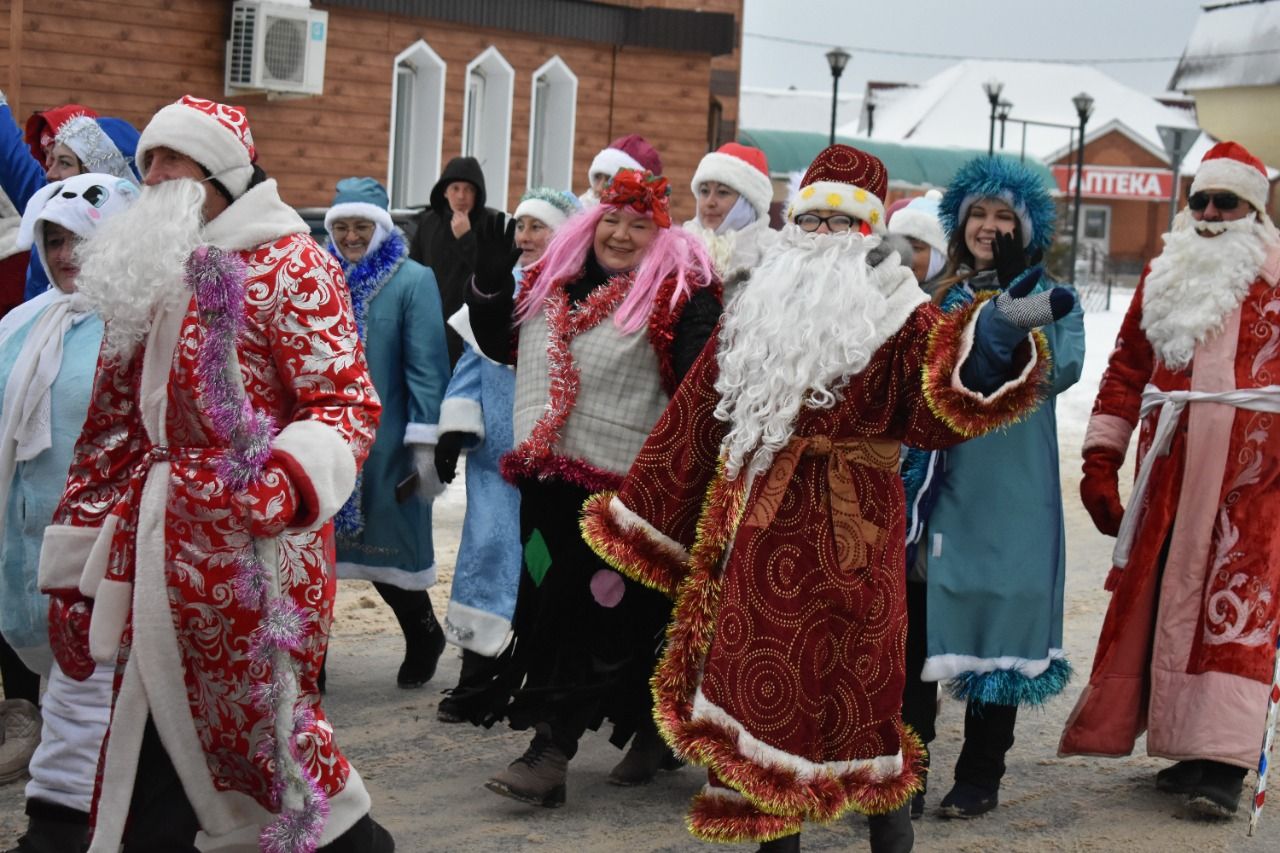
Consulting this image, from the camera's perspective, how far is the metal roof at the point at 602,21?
19889 mm

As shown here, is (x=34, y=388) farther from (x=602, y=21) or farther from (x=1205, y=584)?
(x=602, y=21)

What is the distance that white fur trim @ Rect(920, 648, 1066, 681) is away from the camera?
5.45 meters

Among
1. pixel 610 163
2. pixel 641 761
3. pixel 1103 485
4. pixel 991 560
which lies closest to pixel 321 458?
pixel 641 761

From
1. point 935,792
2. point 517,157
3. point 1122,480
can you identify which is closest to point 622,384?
point 935,792

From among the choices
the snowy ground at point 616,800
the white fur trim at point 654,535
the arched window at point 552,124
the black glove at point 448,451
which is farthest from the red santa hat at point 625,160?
the arched window at point 552,124

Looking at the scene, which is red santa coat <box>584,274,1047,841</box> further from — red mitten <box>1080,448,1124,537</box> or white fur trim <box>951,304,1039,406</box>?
red mitten <box>1080,448,1124,537</box>

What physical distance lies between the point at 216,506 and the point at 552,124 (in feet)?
58.4

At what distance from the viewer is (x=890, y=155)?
149ft

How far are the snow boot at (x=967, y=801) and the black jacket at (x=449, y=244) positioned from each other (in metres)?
4.21

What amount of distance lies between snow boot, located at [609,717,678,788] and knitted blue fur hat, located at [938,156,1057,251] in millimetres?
1967

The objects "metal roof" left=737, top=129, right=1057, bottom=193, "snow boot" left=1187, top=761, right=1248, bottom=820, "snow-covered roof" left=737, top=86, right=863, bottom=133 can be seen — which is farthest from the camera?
"snow-covered roof" left=737, top=86, right=863, bottom=133

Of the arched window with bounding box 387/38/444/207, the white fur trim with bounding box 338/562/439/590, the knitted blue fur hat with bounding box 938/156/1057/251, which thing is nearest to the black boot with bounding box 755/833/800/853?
the knitted blue fur hat with bounding box 938/156/1057/251

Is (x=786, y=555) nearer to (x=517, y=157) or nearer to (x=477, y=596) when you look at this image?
(x=477, y=596)

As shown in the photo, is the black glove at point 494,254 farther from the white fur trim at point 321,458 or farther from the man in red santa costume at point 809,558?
the white fur trim at point 321,458
